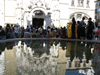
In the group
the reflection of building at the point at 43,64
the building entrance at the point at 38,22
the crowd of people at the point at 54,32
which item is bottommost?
the reflection of building at the point at 43,64

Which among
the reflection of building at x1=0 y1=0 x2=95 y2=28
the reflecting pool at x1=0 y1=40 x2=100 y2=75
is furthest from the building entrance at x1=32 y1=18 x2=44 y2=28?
the reflecting pool at x1=0 y1=40 x2=100 y2=75

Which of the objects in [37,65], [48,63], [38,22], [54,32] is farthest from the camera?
[38,22]

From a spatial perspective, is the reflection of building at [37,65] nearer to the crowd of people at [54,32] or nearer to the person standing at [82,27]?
the crowd of people at [54,32]

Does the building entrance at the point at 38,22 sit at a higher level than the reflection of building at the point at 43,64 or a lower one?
higher

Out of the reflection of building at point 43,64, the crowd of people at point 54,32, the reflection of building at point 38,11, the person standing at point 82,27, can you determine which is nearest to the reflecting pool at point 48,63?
the reflection of building at point 43,64

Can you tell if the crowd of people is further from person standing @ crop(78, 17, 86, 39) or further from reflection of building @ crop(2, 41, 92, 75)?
reflection of building @ crop(2, 41, 92, 75)

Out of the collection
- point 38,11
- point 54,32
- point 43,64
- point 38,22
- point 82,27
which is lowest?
point 43,64

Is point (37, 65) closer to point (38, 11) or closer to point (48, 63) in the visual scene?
point (48, 63)

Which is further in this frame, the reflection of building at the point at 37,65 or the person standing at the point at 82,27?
the person standing at the point at 82,27

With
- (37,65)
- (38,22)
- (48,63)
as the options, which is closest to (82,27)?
(48,63)

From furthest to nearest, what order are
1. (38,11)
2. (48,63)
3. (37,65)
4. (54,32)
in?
(38,11), (54,32), (48,63), (37,65)

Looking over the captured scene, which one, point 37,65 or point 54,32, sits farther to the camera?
point 54,32

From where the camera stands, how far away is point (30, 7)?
27.7 meters

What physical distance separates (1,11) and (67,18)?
13.2 meters
